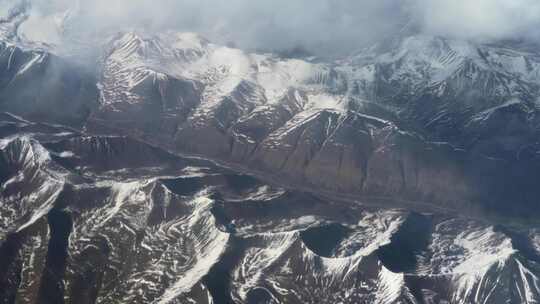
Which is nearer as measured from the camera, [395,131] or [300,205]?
[300,205]

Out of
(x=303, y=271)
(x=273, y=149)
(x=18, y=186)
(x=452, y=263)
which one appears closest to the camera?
(x=303, y=271)

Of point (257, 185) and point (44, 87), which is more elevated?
point (44, 87)

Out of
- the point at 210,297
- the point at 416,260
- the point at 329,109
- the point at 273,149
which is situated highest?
the point at 329,109

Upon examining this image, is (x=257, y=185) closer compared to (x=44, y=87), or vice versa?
(x=257, y=185)

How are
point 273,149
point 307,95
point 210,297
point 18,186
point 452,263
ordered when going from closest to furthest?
point 210,297 < point 452,263 < point 18,186 < point 273,149 < point 307,95

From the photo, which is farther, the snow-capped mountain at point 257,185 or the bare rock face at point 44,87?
the bare rock face at point 44,87

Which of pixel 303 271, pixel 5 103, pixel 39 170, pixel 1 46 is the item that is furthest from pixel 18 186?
pixel 1 46

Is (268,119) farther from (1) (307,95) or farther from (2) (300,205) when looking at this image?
(2) (300,205)

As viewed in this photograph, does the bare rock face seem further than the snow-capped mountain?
Yes
